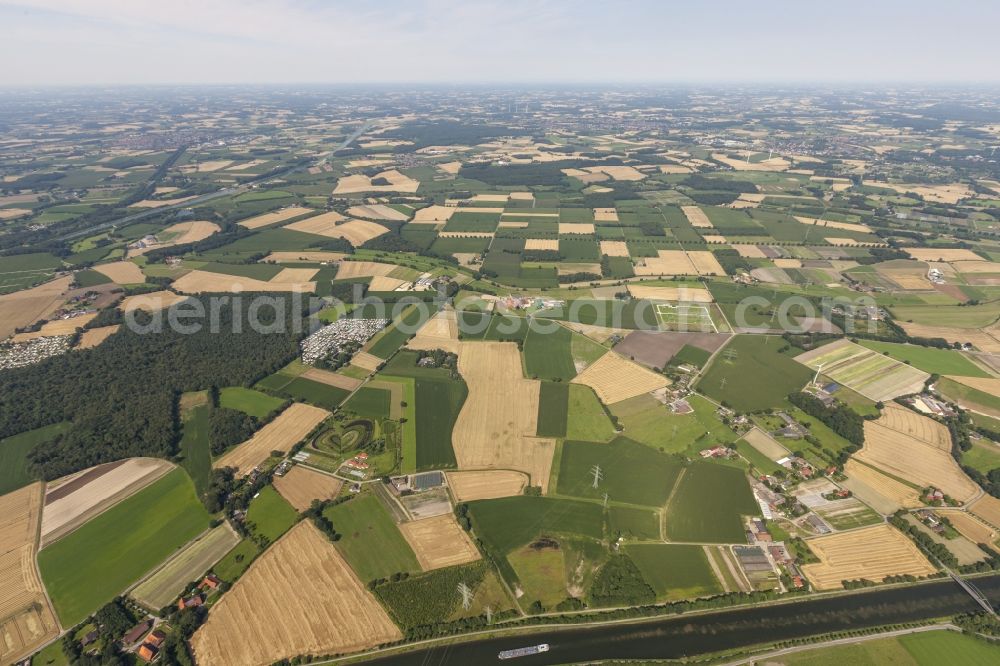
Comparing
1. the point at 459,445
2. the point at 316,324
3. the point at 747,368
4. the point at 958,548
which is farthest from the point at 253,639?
the point at 747,368

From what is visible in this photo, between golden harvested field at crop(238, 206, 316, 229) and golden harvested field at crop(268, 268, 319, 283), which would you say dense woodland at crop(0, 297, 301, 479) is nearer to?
golden harvested field at crop(268, 268, 319, 283)

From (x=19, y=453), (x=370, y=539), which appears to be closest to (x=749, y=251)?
(x=370, y=539)

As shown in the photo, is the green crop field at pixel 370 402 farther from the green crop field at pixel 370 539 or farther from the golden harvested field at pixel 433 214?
the golden harvested field at pixel 433 214

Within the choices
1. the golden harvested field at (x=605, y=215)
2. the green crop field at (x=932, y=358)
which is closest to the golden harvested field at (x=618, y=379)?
the green crop field at (x=932, y=358)

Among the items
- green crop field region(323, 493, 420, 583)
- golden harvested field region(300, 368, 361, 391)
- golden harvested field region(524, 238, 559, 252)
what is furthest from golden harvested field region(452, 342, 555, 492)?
golden harvested field region(524, 238, 559, 252)

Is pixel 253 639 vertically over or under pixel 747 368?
under

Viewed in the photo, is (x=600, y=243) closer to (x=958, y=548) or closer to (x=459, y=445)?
(x=459, y=445)
